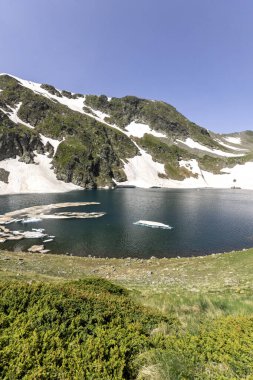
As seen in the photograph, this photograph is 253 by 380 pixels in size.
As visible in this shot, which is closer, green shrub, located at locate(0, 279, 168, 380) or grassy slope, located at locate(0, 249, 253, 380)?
green shrub, located at locate(0, 279, 168, 380)

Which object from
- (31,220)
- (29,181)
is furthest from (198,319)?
(29,181)

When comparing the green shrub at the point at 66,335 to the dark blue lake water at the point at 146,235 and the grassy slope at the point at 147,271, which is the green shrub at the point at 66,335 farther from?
the dark blue lake water at the point at 146,235

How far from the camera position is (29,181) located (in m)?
179

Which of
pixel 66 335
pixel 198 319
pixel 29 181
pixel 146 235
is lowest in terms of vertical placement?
pixel 146 235

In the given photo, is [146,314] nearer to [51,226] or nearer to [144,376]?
[144,376]

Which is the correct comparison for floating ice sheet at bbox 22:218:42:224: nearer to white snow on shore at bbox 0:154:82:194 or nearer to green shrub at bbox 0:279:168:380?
green shrub at bbox 0:279:168:380

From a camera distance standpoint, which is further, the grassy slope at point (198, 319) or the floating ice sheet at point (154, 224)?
the floating ice sheet at point (154, 224)

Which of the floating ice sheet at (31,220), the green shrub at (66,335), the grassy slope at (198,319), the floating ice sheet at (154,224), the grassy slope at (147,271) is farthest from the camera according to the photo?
the floating ice sheet at (31,220)

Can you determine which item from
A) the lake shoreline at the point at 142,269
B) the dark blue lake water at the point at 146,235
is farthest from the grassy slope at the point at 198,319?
the dark blue lake water at the point at 146,235

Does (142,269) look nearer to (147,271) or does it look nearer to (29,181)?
(147,271)

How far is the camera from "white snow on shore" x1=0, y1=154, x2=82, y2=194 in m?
169

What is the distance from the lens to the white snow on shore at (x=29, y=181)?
6654 inches

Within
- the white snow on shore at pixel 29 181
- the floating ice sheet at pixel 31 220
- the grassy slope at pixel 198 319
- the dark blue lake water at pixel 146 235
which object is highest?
the white snow on shore at pixel 29 181

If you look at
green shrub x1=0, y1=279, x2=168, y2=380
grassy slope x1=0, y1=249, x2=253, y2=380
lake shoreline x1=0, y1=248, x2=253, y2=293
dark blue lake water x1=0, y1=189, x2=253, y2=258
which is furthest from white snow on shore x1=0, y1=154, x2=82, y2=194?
green shrub x1=0, y1=279, x2=168, y2=380
